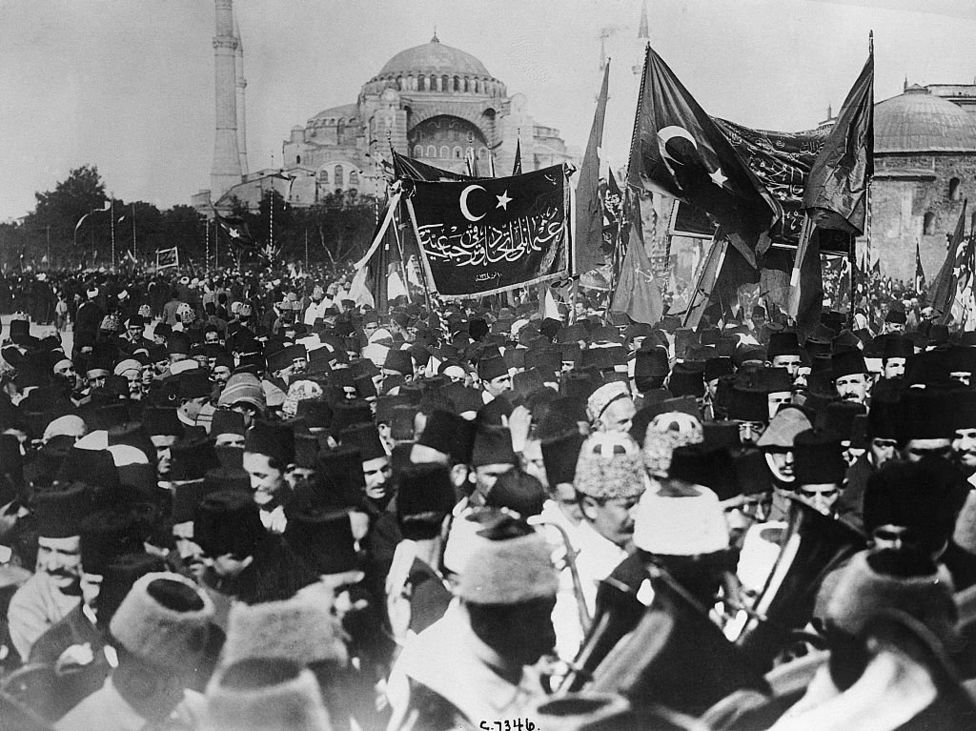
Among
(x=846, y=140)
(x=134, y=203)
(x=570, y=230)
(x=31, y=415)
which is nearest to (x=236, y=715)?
(x=31, y=415)

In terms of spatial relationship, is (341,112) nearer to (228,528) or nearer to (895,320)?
(228,528)

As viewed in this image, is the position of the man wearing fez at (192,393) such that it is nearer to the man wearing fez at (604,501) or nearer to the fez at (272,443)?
the fez at (272,443)

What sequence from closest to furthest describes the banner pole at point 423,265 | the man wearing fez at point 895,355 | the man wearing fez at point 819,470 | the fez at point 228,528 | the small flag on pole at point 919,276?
the fez at point 228,528 < the man wearing fez at point 819,470 < the banner pole at point 423,265 < the man wearing fez at point 895,355 < the small flag on pole at point 919,276

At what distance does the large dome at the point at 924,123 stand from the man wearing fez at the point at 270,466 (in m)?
4.15

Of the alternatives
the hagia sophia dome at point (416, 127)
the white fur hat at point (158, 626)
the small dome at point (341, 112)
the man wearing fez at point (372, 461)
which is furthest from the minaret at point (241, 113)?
the white fur hat at point (158, 626)

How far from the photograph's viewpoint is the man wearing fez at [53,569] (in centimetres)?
439

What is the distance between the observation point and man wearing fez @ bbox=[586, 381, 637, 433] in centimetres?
518

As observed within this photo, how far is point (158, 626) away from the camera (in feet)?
14.3

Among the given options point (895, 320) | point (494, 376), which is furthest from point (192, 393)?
point (895, 320)

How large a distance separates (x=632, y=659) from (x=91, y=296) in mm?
3339

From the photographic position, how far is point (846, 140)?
5.80m

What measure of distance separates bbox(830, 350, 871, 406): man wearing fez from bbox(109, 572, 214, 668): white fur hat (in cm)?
378

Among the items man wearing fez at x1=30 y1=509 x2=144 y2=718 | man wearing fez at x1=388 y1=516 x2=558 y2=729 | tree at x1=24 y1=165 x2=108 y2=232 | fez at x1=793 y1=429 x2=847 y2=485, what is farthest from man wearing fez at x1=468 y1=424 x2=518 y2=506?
tree at x1=24 y1=165 x2=108 y2=232

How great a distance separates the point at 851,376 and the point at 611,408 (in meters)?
1.53
